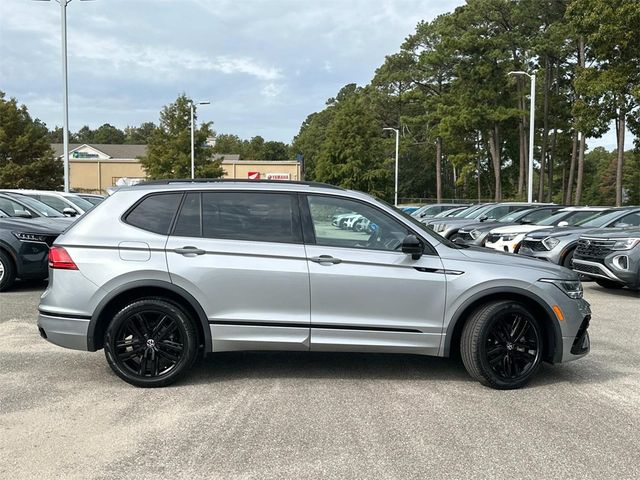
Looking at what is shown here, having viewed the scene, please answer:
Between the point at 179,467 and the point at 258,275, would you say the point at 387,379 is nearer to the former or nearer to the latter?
the point at 258,275

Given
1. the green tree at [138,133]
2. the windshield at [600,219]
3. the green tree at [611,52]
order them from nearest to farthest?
A: the windshield at [600,219]
the green tree at [611,52]
the green tree at [138,133]

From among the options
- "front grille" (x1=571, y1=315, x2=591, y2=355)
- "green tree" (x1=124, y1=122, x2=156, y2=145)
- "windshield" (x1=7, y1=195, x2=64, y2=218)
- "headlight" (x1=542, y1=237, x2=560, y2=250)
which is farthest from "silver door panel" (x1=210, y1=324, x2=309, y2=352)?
"green tree" (x1=124, y1=122, x2=156, y2=145)

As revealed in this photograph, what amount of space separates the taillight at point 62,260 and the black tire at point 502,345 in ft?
10.8

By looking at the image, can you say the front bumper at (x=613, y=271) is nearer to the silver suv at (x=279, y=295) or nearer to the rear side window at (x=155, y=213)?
the silver suv at (x=279, y=295)

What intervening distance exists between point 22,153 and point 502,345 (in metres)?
43.2

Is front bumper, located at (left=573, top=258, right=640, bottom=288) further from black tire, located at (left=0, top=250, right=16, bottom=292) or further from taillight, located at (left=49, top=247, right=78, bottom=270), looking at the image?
black tire, located at (left=0, top=250, right=16, bottom=292)

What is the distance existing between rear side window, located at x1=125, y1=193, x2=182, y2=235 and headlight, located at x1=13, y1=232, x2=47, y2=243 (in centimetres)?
492

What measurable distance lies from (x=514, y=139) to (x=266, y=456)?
64019 millimetres

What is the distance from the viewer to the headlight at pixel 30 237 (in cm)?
A: 880

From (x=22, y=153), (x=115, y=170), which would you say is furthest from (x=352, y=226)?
(x=115, y=170)

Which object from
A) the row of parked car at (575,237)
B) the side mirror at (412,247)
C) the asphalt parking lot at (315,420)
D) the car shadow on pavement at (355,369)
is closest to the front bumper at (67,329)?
the asphalt parking lot at (315,420)

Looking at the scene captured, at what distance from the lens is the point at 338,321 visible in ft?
15.2

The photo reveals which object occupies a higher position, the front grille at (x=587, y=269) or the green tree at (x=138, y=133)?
the green tree at (x=138, y=133)

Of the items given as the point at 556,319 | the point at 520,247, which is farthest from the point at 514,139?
the point at 556,319
